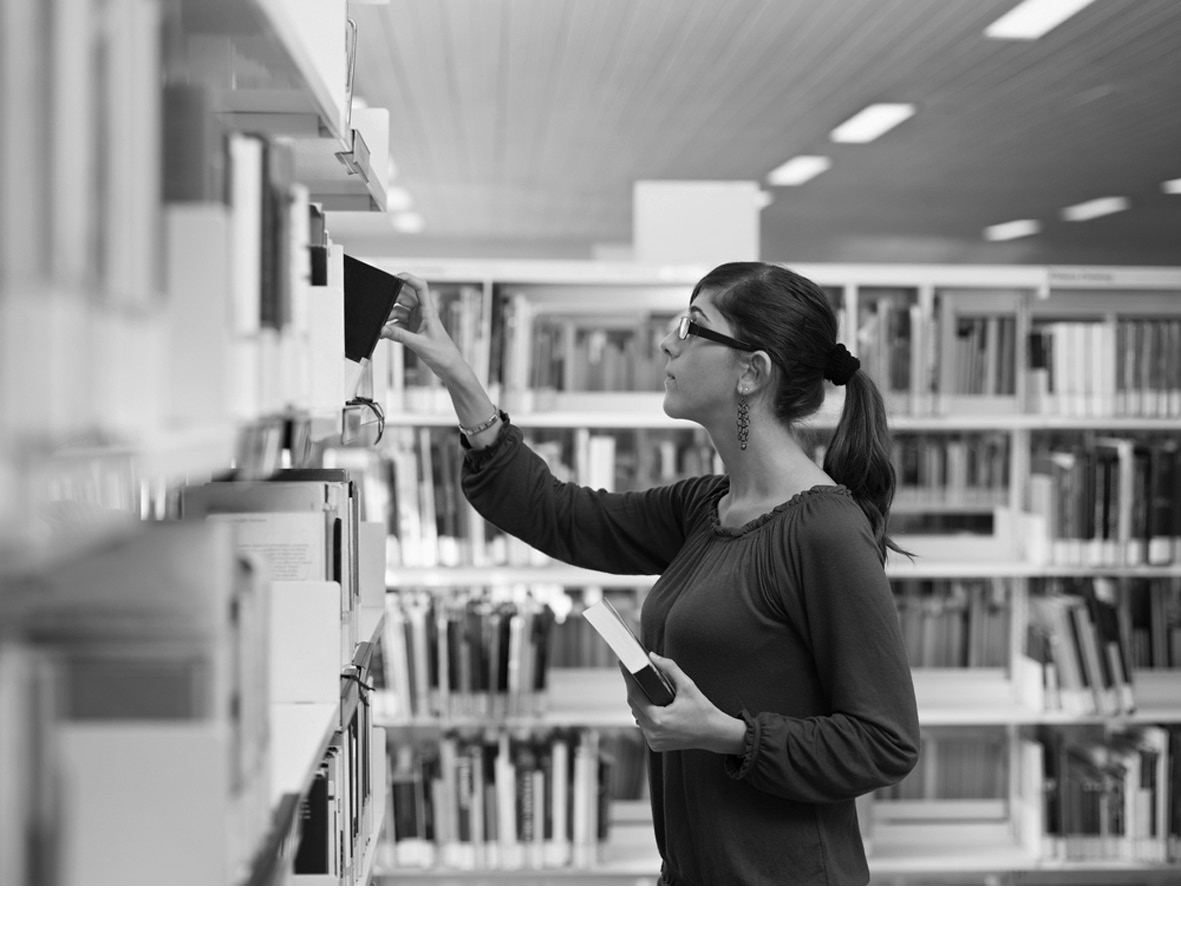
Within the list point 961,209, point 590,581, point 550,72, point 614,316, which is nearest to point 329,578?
point 590,581

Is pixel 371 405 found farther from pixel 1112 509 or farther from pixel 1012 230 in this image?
pixel 1012 230

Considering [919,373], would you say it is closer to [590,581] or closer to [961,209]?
[590,581]

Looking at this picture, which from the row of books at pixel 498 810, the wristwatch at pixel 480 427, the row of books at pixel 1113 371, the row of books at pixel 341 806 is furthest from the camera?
the row of books at pixel 1113 371

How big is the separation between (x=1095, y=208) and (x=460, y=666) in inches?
291

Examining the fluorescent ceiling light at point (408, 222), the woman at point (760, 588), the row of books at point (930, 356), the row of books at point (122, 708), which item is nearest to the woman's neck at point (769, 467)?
the woman at point (760, 588)

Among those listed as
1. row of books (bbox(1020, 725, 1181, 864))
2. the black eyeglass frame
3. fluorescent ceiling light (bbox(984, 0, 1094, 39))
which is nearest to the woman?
the black eyeglass frame

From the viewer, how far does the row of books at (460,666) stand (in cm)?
334

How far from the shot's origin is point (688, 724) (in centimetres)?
147

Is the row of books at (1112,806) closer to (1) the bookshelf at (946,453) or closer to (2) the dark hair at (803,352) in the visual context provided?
(1) the bookshelf at (946,453)

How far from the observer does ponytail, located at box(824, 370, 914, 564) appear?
178 centimetres

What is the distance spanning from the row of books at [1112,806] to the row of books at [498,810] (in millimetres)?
1415

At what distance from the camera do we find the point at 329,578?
1504 mm

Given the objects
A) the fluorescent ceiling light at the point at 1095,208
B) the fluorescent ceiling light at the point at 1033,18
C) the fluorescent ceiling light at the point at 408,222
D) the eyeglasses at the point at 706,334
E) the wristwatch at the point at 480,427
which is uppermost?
the fluorescent ceiling light at the point at 408,222

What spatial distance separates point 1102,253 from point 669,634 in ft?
38.2
